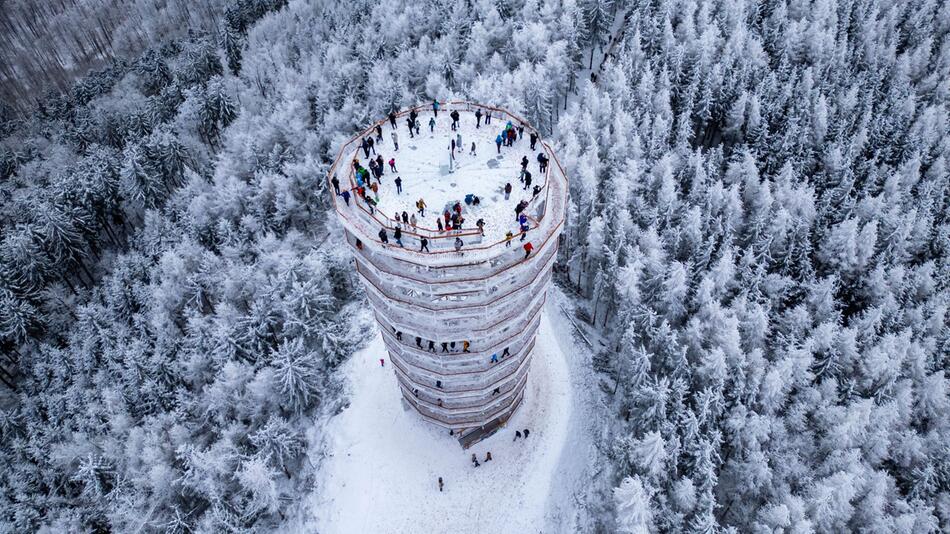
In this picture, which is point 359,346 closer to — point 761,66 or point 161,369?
point 161,369

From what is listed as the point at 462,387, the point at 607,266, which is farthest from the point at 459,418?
the point at 607,266

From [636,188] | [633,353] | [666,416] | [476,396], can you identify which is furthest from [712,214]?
[476,396]

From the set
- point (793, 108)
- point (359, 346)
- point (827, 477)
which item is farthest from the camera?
point (793, 108)

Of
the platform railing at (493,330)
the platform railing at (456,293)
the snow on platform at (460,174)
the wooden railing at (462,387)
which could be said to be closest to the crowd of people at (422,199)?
the snow on platform at (460,174)

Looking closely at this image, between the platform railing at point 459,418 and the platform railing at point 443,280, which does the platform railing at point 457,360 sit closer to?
the platform railing at point 459,418

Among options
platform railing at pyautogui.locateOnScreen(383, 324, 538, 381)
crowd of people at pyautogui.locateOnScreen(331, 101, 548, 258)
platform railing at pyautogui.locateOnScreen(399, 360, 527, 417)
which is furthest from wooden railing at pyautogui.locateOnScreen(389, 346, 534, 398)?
crowd of people at pyautogui.locateOnScreen(331, 101, 548, 258)

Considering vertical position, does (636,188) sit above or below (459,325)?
below

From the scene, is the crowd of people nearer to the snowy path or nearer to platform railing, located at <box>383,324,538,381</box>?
platform railing, located at <box>383,324,538,381</box>
